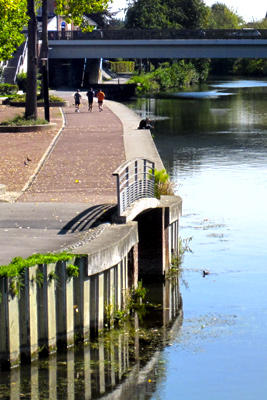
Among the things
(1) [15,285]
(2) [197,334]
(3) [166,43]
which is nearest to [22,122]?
(2) [197,334]

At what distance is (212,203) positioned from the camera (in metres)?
26.5

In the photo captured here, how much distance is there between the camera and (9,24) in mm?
A: 32125

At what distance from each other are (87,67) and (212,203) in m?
62.5

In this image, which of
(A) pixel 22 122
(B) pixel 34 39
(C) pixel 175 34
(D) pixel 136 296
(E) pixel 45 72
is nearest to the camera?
(D) pixel 136 296

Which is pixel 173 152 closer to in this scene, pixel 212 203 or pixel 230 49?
pixel 212 203

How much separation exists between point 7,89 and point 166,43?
16.3 meters

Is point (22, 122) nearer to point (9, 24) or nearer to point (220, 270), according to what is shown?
point (9, 24)

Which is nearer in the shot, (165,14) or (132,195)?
(132,195)

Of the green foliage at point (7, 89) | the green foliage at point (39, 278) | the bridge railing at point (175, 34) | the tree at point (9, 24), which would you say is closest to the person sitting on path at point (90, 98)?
the green foliage at point (7, 89)

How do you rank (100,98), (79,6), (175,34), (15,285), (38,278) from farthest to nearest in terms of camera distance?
1. (175,34)
2. (100,98)
3. (79,6)
4. (38,278)
5. (15,285)

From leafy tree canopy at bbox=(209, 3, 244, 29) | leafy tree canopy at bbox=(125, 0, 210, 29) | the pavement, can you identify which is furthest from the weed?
leafy tree canopy at bbox=(209, 3, 244, 29)

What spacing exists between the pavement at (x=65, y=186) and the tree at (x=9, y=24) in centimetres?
409

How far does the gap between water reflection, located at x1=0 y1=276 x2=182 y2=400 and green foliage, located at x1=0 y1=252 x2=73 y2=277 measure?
1.62m

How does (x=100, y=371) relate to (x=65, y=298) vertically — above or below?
below
